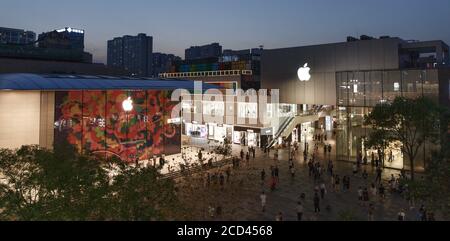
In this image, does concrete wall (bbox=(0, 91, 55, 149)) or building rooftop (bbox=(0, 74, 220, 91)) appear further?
concrete wall (bbox=(0, 91, 55, 149))

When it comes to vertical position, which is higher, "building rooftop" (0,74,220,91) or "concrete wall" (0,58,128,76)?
"concrete wall" (0,58,128,76)

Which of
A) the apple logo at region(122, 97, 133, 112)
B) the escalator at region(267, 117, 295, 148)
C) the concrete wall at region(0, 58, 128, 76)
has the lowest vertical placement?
the escalator at region(267, 117, 295, 148)

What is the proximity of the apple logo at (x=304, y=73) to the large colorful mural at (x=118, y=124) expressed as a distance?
17.5 metres

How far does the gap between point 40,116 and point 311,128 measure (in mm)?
41672

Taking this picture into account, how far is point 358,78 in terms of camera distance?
38312mm

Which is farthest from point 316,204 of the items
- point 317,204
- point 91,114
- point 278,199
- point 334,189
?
point 91,114

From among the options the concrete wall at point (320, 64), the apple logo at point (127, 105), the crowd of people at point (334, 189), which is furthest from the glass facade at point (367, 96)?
the apple logo at point (127, 105)

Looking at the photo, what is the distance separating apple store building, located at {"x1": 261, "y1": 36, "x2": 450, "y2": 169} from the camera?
3428 cm

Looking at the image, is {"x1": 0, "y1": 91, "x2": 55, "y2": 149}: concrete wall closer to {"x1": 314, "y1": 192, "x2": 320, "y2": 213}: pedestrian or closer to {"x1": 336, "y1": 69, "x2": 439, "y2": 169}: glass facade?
{"x1": 314, "y1": 192, "x2": 320, "y2": 213}: pedestrian

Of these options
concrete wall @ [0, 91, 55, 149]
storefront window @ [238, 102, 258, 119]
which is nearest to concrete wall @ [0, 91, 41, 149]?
concrete wall @ [0, 91, 55, 149]

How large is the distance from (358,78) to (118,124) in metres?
26.6

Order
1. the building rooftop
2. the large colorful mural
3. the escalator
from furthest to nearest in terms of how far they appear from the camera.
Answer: the escalator < the large colorful mural < the building rooftop

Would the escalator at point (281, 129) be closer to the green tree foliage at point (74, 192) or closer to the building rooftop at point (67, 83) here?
the building rooftop at point (67, 83)

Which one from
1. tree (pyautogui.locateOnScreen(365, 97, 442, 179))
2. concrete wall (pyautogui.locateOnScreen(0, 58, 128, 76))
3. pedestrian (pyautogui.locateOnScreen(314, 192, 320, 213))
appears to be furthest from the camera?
concrete wall (pyautogui.locateOnScreen(0, 58, 128, 76))
